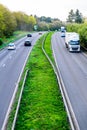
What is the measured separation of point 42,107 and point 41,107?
0.23ft

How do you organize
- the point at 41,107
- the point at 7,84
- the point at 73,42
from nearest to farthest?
the point at 41,107 → the point at 7,84 → the point at 73,42

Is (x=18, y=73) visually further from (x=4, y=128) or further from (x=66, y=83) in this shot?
(x=4, y=128)

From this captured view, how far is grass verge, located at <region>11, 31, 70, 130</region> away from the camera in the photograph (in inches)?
715

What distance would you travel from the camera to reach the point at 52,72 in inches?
1446

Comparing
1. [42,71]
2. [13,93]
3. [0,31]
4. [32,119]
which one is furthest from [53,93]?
[0,31]

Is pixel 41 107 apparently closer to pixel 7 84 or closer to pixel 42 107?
pixel 42 107

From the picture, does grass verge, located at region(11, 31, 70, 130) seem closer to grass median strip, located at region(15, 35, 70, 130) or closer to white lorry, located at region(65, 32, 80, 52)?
grass median strip, located at region(15, 35, 70, 130)

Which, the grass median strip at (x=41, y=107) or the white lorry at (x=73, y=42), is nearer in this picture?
the grass median strip at (x=41, y=107)

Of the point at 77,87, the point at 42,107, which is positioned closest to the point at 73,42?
the point at 77,87

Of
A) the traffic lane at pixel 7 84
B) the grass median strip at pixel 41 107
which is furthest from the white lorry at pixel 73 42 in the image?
the grass median strip at pixel 41 107

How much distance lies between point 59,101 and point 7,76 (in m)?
12.1

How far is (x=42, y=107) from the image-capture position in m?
21.8

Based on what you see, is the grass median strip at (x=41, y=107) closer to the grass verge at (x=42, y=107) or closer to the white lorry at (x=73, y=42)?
the grass verge at (x=42, y=107)

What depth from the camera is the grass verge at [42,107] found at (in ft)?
59.6
